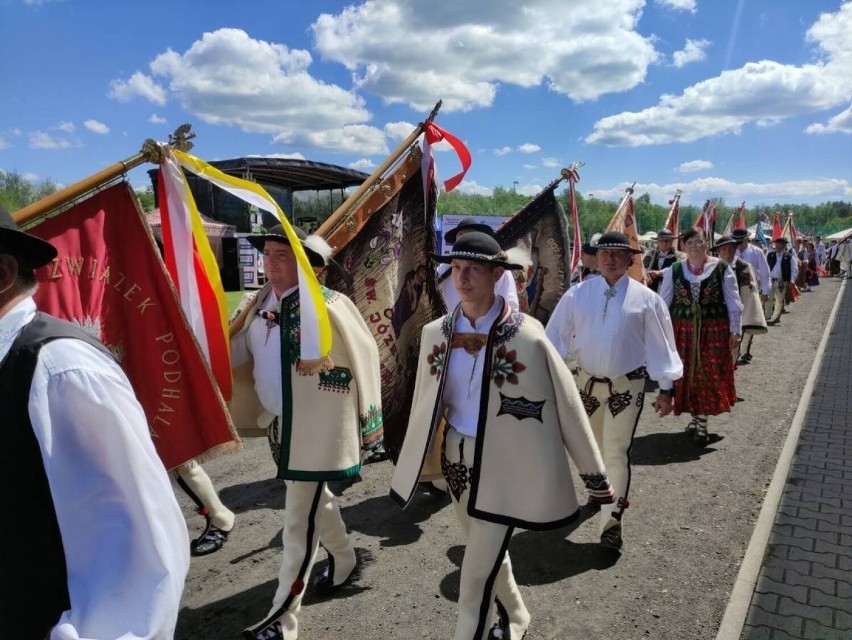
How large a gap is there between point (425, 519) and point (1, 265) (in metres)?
3.94

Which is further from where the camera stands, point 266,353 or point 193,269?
point 266,353

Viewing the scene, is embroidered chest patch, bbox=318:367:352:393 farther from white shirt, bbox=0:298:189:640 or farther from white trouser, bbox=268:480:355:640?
white shirt, bbox=0:298:189:640

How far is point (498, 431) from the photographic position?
2721 mm


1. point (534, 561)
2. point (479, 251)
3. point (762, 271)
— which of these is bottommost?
point (534, 561)

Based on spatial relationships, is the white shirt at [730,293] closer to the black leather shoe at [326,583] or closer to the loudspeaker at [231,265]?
the black leather shoe at [326,583]

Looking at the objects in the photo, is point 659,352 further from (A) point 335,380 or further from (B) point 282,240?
(B) point 282,240

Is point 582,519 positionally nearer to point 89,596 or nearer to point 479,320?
point 479,320

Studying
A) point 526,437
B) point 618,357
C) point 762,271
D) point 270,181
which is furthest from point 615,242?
point 270,181

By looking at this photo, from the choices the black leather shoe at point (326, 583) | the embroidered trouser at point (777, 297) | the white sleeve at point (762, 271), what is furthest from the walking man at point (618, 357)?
the embroidered trouser at point (777, 297)


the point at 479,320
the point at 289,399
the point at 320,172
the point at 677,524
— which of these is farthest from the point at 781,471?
the point at 320,172

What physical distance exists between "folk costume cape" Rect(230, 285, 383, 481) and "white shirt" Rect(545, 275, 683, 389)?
1821 millimetres

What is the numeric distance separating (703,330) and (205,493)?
535 cm

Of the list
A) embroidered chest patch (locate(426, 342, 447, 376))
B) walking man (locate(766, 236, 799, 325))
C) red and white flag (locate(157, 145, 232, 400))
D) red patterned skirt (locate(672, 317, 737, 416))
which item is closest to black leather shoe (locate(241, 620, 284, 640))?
red and white flag (locate(157, 145, 232, 400))

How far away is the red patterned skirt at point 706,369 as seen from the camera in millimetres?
6516
